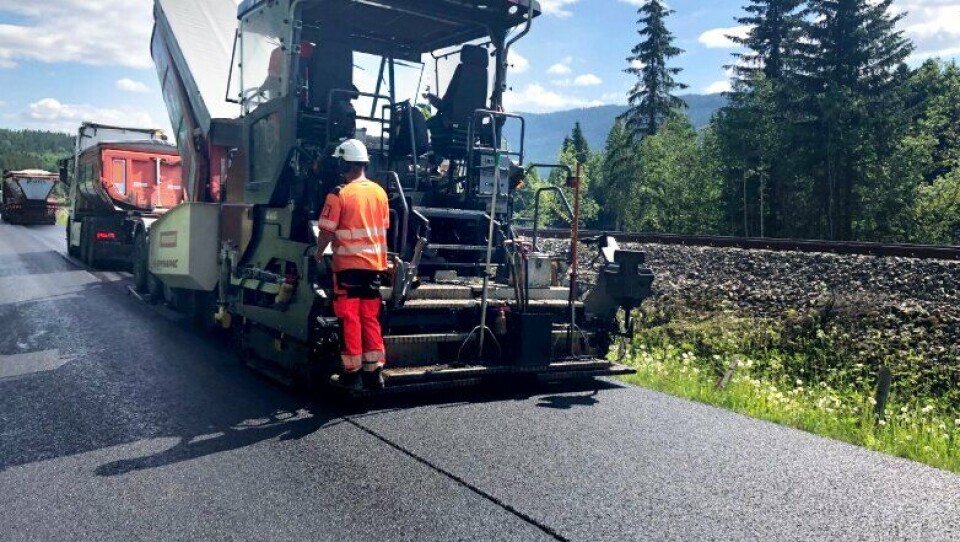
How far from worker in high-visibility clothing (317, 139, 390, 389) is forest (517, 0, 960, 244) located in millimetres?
21392

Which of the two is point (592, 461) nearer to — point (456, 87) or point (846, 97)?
point (456, 87)

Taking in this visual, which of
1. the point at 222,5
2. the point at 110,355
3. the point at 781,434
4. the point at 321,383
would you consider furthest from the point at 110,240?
the point at 781,434

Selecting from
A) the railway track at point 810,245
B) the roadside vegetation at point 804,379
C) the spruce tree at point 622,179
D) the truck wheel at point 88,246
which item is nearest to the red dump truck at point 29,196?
the truck wheel at point 88,246

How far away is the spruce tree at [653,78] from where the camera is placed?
129ft

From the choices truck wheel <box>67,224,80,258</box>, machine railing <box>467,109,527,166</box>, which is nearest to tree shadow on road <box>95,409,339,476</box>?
machine railing <box>467,109,527,166</box>

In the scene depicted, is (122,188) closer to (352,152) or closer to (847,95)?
(352,152)

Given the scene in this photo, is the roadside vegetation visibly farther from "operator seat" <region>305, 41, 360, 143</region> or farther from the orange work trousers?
"operator seat" <region>305, 41, 360, 143</region>

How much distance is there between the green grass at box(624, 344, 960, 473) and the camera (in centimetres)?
570

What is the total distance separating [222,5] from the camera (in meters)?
9.88

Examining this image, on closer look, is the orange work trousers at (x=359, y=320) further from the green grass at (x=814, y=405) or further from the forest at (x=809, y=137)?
the forest at (x=809, y=137)

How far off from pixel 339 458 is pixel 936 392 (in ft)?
24.7

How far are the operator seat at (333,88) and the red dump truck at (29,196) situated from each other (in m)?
34.0

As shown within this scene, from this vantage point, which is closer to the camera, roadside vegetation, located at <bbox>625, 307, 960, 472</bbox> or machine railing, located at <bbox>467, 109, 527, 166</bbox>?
roadside vegetation, located at <bbox>625, 307, 960, 472</bbox>

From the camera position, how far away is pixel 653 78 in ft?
132
